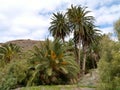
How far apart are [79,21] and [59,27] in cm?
535

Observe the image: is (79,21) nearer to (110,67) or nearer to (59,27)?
(59,27)

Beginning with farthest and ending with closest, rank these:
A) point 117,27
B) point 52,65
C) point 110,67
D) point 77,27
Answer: point 77,27 < point 52,65 < point 117,27 < point 110,67

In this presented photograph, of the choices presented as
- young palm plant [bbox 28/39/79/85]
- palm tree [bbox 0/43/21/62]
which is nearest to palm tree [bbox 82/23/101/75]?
palm tree [bbox 0/43/21/62]

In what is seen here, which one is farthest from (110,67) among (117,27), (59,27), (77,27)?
(59,27)

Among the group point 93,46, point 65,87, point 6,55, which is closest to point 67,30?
point 93,46

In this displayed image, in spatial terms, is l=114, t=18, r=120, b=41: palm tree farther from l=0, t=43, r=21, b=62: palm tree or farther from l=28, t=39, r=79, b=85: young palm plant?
l=0, t=43, r=21, b=62: palm tree

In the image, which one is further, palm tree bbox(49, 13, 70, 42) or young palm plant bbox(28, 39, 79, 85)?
palm tree bbox(49, 13, 70, 42)

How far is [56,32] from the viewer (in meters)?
58.1

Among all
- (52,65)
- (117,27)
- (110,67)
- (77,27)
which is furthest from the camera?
(77,27)

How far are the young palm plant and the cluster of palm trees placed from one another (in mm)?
14577

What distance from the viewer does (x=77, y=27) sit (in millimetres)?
53344

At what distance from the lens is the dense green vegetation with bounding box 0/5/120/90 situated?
28484mm

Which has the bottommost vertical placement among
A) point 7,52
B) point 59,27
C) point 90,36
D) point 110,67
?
point 110,67

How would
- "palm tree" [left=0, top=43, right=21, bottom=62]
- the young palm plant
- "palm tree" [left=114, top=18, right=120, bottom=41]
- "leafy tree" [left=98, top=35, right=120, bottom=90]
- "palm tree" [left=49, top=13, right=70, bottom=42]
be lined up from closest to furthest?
"leafy tree" [left=98, top=35, right=120, bottom=90]
"palm tree" [left=114, top=18, right=120, bottom=41]
the young palm plant
"palm tree" [left=0, top=43, right=21, bottom=62]
"palm tree" [left=49, top=13, right=70, bottom=42]
